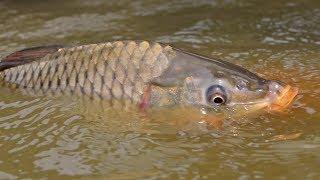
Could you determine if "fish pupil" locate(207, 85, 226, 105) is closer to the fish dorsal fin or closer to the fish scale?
the fish scale

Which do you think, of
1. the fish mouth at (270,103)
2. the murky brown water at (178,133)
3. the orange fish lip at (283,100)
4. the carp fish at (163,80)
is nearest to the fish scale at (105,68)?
the carp fish at (163,80)

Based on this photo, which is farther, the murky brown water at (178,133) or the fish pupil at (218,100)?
the fish pupil at (218,100)

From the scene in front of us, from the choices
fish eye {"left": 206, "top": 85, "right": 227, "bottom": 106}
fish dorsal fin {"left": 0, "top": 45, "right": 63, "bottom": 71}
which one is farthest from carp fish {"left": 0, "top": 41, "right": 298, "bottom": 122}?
fish dorsal fin {"left": 0, "top": 45, "right": 63, "bottom": 71}

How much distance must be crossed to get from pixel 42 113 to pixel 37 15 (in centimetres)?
300

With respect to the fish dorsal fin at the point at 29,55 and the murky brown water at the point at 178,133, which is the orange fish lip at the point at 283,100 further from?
the fish dorsal fin at the point at 29,55

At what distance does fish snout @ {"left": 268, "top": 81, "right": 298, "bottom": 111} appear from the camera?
3.63 meters

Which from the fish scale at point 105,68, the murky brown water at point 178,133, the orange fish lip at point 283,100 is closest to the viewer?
the murky brown water at point 178,133

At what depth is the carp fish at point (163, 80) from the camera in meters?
3.64

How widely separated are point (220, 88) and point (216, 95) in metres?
0.05

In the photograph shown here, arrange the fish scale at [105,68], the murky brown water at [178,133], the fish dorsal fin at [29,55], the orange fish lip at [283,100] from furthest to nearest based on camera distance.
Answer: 1. the fish dorsal fin at [29,55]
2. the fish scale at [105,68]
3. the orange fish lip at [283,100]
4. the murky brown water at [178,133]

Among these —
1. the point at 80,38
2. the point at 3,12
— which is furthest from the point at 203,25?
the point at 3,12

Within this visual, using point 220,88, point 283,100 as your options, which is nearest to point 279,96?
point 283,100

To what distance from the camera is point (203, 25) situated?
19.7 ft

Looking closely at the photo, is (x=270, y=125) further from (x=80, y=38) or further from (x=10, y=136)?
(x=80, y=38)
